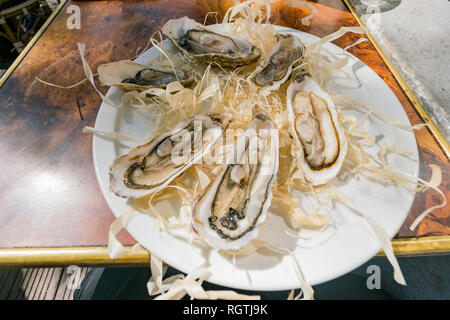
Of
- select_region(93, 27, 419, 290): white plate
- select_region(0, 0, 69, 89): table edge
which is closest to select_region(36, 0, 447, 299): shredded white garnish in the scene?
select_region(93, 27, 419, 290): white plate

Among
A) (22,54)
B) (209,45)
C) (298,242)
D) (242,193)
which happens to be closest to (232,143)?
(242,193)

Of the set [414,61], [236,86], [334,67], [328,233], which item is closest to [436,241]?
[328,233]

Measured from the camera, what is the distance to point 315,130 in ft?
2.35

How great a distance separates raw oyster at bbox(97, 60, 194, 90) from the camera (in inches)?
30.4

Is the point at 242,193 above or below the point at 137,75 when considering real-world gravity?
below

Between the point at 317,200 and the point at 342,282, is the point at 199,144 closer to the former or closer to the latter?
the point at 317,200

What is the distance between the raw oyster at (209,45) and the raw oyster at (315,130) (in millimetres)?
190

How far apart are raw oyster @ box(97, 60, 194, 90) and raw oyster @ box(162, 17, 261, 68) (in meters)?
0.09

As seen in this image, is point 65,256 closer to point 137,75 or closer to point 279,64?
point 137,75

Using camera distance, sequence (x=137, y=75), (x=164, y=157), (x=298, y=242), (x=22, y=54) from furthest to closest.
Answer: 1. (x=22, y=54)
2. (x=137, y=75)
3. (x=164, y=157)
4. (x=298, y=242)

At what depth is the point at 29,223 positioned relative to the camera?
2.22ft

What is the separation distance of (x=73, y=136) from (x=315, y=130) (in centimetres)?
69

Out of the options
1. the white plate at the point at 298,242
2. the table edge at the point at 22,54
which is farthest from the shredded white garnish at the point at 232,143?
the table edge at the point at 22,54

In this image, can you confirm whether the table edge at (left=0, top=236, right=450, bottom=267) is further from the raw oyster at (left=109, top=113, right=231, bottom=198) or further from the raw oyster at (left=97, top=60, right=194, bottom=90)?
the raw oyster at (left=97, top=60, right=194, bottom=90)
